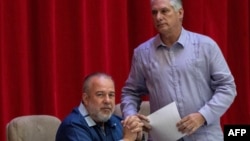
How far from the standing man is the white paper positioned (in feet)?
0.27

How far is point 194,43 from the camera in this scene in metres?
2.36

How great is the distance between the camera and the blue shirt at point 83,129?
7.97 ft

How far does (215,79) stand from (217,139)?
0.92 ft

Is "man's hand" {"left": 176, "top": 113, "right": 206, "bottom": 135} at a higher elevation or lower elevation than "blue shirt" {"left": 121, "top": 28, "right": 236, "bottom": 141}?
lower

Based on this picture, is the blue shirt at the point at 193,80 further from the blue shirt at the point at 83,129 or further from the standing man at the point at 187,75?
the blue shirt at the point at 83,129

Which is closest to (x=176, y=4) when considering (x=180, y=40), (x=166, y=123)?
(x=180, y=40)

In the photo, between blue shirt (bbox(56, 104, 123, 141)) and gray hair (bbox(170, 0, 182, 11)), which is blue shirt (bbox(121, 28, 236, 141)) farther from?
blue shirt (bbox(56, 104, 123, 141))

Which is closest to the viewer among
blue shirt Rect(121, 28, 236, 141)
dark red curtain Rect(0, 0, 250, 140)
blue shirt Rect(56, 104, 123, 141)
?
blue shirt Rect(121, 28, 236, 141)

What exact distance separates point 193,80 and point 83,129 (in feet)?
1.94

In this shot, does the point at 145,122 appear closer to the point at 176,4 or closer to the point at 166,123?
the point at 166,123

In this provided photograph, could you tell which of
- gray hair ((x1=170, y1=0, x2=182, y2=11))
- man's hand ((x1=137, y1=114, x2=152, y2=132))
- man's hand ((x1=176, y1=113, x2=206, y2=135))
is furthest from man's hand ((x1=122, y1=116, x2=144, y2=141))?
gray hair ((x1=170, y1=0, x2=182, y2=11))

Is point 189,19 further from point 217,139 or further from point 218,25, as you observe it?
point 217,139

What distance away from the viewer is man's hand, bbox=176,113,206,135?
7.16 feet

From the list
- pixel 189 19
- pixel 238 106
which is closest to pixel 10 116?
pixel 189 19
